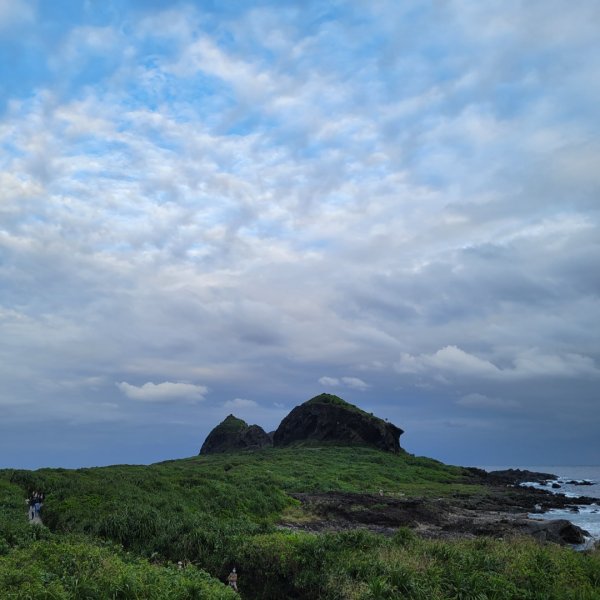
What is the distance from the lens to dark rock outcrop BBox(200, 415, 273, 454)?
142 metres

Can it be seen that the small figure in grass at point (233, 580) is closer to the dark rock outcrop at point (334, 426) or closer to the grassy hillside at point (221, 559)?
the grassy hillside at point (221, 559)

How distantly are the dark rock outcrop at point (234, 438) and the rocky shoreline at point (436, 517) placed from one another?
84.9m

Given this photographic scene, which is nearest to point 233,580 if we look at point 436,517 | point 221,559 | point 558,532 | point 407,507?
point 221,559

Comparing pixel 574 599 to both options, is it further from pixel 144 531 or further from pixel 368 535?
pixel 144 531

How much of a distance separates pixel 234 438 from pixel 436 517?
346ft

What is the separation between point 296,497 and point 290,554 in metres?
30.7

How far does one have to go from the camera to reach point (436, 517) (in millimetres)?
45469

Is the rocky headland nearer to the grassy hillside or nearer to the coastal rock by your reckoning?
the coastal rock

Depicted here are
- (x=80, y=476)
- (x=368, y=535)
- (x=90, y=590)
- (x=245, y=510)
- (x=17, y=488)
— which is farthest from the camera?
(x=80, y=476)

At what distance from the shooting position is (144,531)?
26062 mm

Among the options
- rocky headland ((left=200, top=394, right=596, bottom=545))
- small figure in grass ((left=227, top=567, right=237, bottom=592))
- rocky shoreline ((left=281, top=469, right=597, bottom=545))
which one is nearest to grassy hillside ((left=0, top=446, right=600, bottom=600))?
small figure in grass ((left=227, top=567, right=237, bottom=592))

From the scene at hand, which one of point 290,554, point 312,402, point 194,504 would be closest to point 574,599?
point 290,554

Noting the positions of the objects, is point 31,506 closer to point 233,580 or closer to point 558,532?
point 233,580

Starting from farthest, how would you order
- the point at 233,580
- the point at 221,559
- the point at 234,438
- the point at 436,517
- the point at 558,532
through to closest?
the point at 234,438 → the point at 436,517 → the point at 558,532 → the point at 221,559 → the point at 233,580
